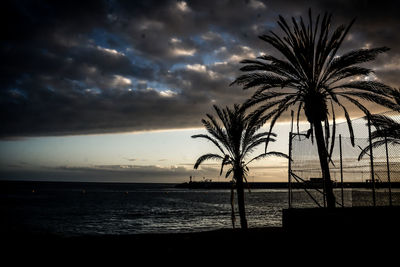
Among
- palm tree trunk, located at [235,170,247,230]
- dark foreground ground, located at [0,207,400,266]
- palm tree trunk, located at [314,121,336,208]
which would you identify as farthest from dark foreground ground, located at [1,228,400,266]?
palm tree trunk, located at [235,170,247,230]

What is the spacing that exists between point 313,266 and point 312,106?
6.66 metres

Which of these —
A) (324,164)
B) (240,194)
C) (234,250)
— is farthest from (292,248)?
(240,194)

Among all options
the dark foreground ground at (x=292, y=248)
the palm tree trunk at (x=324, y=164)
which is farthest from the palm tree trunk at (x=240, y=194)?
the dark foreground ground at (x=292, y=248)

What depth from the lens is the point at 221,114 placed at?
752 inches

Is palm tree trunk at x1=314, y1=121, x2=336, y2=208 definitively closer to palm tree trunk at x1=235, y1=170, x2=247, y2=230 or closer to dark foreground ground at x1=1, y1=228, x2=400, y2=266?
dark foreground ground at x1=1, y1=228, x2=400, y2=266

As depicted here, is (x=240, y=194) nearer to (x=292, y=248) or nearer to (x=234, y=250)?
(x=234, y=250)

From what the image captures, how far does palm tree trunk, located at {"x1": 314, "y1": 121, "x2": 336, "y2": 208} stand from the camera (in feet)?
34.3

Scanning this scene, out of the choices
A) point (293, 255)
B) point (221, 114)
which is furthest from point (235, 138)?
point (293, 255)

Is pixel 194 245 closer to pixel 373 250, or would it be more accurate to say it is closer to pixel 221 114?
pixel 373 250

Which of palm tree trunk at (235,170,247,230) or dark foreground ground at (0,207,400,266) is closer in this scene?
dark foreground ground at (0,207,400,266)

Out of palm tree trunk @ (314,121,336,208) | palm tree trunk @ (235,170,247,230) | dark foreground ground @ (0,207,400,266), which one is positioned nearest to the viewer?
dark foreground ground @ (0,207,400,266)

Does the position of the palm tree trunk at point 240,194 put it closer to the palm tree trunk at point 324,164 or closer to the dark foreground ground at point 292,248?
the palm tree trunk at point 324,164

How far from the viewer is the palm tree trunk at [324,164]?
1044 centimetres

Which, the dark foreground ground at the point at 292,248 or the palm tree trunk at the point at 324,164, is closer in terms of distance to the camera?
the dark foreground ground at the point at 292,248
